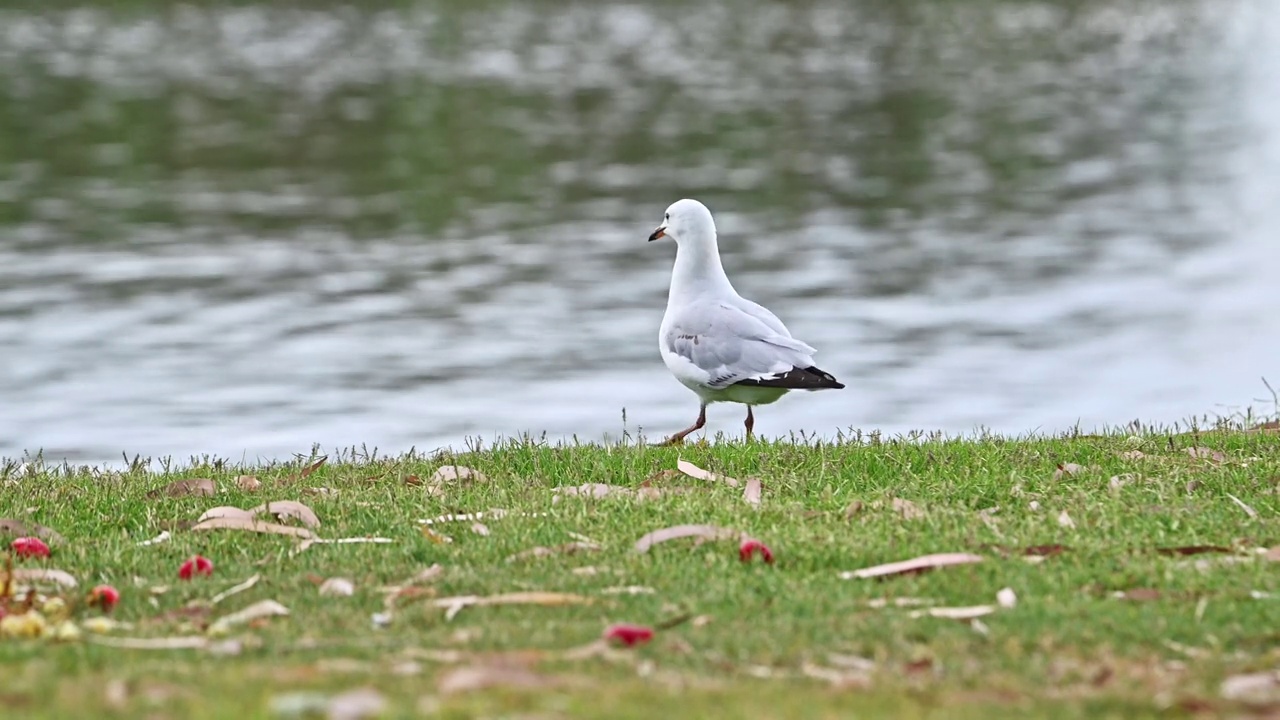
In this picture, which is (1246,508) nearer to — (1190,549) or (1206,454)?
(1190,549)

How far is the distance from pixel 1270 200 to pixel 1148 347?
10773 mm

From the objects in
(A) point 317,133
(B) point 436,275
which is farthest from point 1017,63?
(B) point 436,275

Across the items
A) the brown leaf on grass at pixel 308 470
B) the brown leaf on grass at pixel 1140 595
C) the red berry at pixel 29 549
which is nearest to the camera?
the brown leaf on grass at pixel 1140 595

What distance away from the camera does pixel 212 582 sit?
636 centimetres

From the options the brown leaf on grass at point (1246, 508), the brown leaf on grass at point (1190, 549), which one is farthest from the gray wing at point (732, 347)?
the brown leaf on grass at point (1190, 549)

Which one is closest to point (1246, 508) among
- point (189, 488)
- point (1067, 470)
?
point (1067, 470)

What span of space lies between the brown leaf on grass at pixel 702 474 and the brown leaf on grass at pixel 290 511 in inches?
73.0

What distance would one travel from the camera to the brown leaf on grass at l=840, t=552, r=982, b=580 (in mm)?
6297

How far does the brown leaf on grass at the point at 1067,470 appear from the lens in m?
8.12

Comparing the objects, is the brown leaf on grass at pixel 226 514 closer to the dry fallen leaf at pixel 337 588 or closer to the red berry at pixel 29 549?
the red berry at pixel 29 549

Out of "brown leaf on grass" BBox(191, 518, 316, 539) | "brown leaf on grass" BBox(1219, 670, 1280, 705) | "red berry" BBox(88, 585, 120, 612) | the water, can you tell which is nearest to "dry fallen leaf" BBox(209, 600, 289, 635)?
"red berry" BBox(88, 585, 120, 612)

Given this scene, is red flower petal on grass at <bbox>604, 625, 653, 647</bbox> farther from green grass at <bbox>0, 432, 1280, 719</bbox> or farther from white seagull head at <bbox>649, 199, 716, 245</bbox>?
white seagull head at <bbox>649, 199, 716, 245</bbox>

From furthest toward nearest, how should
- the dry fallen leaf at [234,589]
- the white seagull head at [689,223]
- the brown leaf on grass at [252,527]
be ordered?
1. the white seagull head at [689,223]
2. the brown leaf on grass at [252,527]
3. the dry fallen leaf at [234,589]

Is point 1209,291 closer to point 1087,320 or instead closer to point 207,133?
point 1087,320
